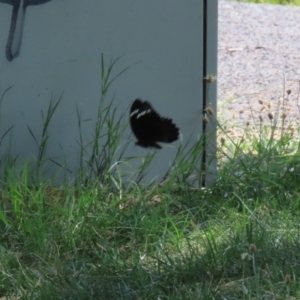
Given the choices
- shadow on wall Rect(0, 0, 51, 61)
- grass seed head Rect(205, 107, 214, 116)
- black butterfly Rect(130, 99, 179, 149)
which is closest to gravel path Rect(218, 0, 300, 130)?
grass seed head Rect(205, 107, 214, 116)

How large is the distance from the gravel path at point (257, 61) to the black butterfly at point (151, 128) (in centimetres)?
69

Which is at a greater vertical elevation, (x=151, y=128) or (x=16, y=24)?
(x=16, y=24)

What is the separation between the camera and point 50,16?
346 centimetres

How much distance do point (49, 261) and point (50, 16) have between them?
1.17 m

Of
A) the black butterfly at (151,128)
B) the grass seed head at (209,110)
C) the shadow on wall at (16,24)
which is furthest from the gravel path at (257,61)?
the shadow on wall at (16,24)

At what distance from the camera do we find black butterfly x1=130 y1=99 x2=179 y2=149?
3.61 metres

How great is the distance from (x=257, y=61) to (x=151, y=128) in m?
2.89

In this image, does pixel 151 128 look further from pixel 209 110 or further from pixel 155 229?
pixel 155 229

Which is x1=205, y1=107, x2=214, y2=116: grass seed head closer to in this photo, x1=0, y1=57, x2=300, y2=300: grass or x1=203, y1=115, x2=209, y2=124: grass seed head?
x1=203, y1=115, x2=209, y2=124: grass seed head

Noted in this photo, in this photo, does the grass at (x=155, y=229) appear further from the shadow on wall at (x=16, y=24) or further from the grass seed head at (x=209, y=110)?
the shadow on wall at (x=16, y=24)

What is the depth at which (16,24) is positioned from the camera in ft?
11.3

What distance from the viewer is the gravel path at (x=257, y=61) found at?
5.01 meters

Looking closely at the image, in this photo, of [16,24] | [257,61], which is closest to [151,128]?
[16,24]

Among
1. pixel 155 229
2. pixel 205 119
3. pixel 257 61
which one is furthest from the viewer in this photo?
pixel 257 61
